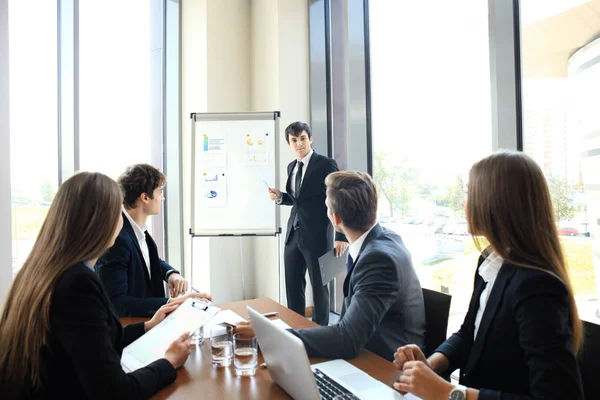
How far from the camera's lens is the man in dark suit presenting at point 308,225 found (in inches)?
128

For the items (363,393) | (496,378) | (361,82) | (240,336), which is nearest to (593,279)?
(496,378)

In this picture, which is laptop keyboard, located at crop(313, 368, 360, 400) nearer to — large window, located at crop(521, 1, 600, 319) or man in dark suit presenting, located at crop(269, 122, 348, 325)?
large window, located at crop(521, 1, 600, 319)

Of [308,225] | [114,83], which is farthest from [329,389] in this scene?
[114,83]

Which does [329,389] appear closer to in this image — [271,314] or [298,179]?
[271,314]

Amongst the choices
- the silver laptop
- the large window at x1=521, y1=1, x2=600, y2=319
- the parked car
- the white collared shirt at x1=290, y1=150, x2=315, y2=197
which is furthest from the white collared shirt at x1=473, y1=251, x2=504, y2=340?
the white collared shirt at x1=290, y1=150, x2=315, y2=197

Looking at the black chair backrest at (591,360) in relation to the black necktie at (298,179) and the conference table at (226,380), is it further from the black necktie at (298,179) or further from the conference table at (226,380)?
the black necktie at (298,179)

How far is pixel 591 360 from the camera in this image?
109 cm

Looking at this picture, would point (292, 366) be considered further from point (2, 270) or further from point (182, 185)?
point (182, 185)

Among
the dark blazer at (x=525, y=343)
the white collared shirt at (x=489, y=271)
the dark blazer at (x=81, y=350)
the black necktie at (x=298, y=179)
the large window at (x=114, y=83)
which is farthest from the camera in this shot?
the large window at (x=114, y=83)

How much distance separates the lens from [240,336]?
1.28 metres

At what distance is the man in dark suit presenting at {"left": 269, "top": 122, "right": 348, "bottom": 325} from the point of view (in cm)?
326

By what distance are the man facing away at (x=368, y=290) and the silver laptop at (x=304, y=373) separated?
0.29 feet

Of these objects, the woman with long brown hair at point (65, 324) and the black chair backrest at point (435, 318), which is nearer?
the woman with long brown hair at point (65, 324)

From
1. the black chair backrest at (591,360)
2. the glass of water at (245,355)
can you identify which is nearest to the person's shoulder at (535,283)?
the black chair backrest at (591,360)
